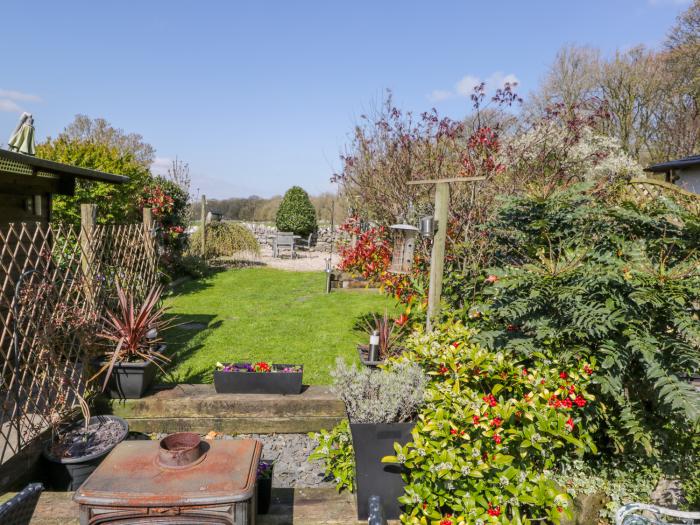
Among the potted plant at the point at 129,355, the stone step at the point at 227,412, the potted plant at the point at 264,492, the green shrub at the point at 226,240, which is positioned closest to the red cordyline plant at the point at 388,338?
the stone step at the point at 227,412

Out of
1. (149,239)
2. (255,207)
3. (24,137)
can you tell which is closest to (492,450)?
(149,239)

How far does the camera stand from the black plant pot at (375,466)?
2.40 m

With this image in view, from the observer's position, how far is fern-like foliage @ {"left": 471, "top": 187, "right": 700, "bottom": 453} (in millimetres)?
2445

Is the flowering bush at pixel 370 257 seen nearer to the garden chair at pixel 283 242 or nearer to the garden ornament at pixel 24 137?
the garden ornament at pixel 24 137

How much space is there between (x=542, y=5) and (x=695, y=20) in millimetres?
12007

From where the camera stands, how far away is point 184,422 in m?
3.72

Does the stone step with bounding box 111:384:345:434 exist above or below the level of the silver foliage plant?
below

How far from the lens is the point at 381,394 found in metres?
2.57

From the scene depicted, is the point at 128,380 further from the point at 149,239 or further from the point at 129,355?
the point at 149,239

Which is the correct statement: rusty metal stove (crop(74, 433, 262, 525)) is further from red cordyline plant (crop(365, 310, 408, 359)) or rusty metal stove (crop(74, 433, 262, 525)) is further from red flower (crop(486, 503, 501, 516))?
red cordyline plant (crop(365, 310, 408, 359))

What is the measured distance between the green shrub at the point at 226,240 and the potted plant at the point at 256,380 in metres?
9.65

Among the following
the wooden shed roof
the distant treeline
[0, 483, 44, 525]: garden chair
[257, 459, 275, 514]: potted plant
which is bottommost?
[257, 459, 275, 514]: potted plant

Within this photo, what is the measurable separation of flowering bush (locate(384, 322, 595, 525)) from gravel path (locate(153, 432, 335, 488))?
1.11 m

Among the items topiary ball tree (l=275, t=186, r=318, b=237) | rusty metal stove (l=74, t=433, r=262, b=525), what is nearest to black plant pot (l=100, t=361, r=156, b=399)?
rusty metal stove (l=74, t=433, r=262, b=525)
